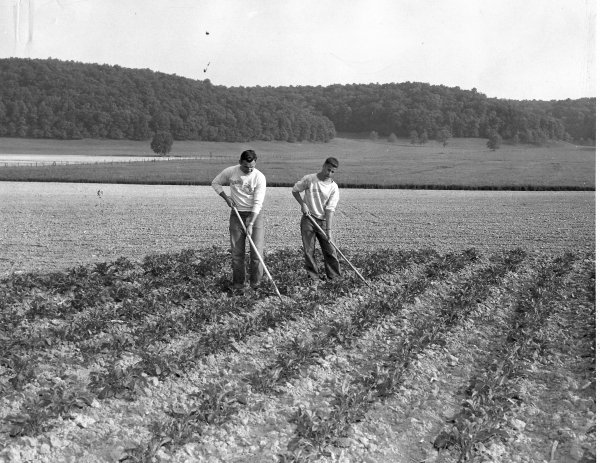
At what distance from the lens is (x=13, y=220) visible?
2122cm

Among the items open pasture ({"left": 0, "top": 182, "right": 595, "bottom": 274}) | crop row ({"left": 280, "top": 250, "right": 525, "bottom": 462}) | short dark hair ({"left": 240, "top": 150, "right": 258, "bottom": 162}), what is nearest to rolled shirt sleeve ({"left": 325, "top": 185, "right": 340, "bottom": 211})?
short dark hair ({"left": 240, "top": 150, "right": 258, "bottom": 162})

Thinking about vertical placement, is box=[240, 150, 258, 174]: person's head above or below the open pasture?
above

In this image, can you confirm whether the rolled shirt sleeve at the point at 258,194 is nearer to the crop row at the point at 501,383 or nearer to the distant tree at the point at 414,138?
the crop row at the point at 501,383

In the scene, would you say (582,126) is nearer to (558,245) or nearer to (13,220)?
(558,245)

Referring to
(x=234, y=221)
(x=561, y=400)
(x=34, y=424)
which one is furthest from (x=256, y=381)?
(x=234, y=221)

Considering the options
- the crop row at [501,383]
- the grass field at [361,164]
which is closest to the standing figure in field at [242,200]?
the crop row at [501,383]

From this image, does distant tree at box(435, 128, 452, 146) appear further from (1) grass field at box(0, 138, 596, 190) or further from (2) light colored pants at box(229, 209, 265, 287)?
(2) light colored pants at box(229, 209, 265, 287)

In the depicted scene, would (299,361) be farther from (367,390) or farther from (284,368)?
(367,390)

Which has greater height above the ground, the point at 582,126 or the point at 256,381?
the point at 582,126

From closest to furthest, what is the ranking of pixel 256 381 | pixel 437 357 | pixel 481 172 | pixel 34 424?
pixel 34 424, pixel 256 381, pixel 437 357, pixel 481 172

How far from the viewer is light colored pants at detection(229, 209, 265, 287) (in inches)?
389

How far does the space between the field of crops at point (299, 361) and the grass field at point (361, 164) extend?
91.8 ft

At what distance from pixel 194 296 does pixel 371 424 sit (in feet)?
14.8

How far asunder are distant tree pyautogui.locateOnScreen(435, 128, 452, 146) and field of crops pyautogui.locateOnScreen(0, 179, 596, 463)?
41.4 metres
